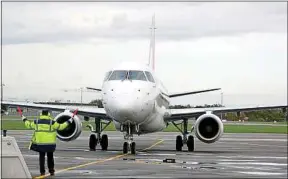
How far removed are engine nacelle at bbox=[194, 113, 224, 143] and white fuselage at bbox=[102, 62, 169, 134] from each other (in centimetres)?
204

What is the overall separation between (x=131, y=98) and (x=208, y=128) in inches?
230

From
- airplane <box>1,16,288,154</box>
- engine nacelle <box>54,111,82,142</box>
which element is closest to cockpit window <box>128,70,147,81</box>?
airplane <box>1,16,288,154</box>

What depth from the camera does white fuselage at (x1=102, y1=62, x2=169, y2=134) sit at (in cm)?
2541

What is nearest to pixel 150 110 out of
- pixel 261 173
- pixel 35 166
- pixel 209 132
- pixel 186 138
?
pixel 209 132

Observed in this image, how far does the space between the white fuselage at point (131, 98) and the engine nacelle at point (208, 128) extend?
2037 mm

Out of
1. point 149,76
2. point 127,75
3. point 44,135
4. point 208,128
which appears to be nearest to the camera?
point 44,135

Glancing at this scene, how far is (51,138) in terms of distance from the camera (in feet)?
59.0

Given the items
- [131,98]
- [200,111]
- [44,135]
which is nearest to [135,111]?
[131,98]

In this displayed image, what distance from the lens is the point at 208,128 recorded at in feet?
98.7

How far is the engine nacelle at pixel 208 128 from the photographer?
29.6 m

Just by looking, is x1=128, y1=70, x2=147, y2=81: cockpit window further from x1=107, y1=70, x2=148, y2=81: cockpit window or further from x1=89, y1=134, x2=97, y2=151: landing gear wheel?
x1=89, y1=134, x2=97, y2=151: landing gear wheel

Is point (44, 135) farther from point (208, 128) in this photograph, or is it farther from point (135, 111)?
point (208, 128)

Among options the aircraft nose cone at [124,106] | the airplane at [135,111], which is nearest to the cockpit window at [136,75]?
the airplane at [135,111]

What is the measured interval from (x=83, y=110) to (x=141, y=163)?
10.1 m
